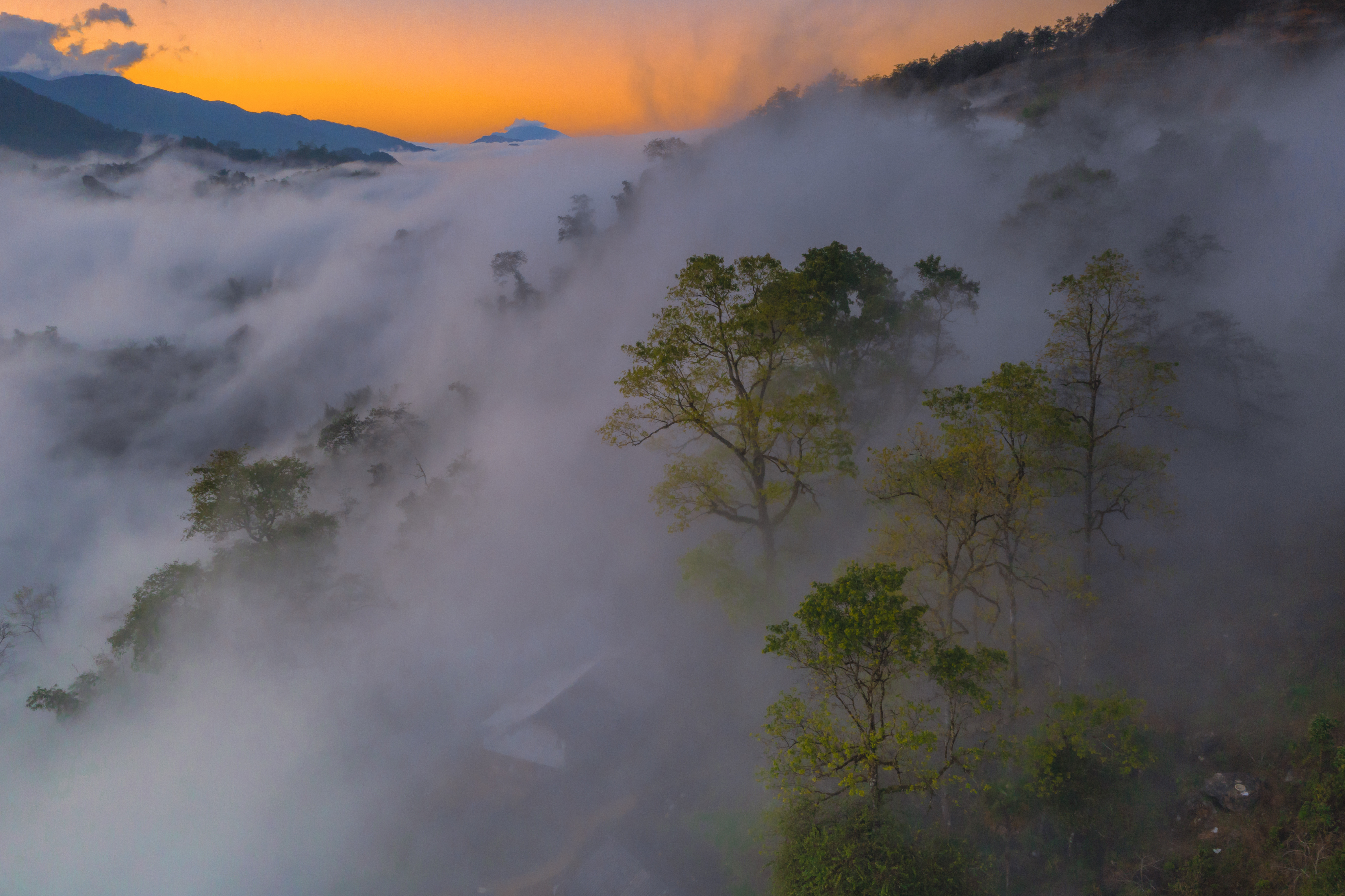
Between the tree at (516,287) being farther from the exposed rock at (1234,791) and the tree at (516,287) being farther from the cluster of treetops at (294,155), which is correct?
the cluster of treetops at (294,155)

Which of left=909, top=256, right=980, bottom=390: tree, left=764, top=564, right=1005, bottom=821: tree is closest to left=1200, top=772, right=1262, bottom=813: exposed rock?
left=764, top=564, right=1005, bottom=821: tree

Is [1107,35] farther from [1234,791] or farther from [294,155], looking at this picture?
[294,155]

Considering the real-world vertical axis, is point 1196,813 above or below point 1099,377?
below

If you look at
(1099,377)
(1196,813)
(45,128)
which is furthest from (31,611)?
(45,128)

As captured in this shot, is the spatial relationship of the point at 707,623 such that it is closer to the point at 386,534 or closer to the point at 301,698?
the point at 301,698

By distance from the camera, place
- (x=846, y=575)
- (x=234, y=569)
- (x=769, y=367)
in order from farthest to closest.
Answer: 1. (x=234, y=569)
2. (x=769, y=367)
3. (x=846, y=575)

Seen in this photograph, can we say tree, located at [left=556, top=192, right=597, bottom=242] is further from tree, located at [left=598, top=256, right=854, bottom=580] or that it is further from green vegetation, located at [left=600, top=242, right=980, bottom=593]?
tree, located at [left=598, top=256, right=854, bottom=580]
